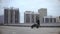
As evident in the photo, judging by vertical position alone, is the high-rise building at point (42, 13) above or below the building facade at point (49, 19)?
above

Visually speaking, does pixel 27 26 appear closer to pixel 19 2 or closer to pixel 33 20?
pixel 33 20

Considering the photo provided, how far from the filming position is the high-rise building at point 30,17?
8.81ft

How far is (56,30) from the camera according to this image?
2684 millimetres

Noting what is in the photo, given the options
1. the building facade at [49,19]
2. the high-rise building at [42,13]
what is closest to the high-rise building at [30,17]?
the high-rise building at [42,13]

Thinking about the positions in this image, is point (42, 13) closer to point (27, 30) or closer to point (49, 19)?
point (49, 19)

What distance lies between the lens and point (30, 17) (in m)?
2.69

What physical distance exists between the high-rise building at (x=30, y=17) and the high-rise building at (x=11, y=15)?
0.59 ft

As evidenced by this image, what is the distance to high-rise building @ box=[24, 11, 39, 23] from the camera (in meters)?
2.69

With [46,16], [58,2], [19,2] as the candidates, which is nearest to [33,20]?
[46,16]

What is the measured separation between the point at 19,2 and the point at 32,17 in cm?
40

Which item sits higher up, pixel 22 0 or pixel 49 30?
pixel 22 0

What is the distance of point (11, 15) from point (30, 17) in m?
0.38

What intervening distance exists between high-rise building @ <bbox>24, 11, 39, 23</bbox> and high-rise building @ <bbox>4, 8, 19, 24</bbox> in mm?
180

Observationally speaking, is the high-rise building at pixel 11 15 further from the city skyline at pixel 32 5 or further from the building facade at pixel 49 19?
the building facade at pixel 49 19
